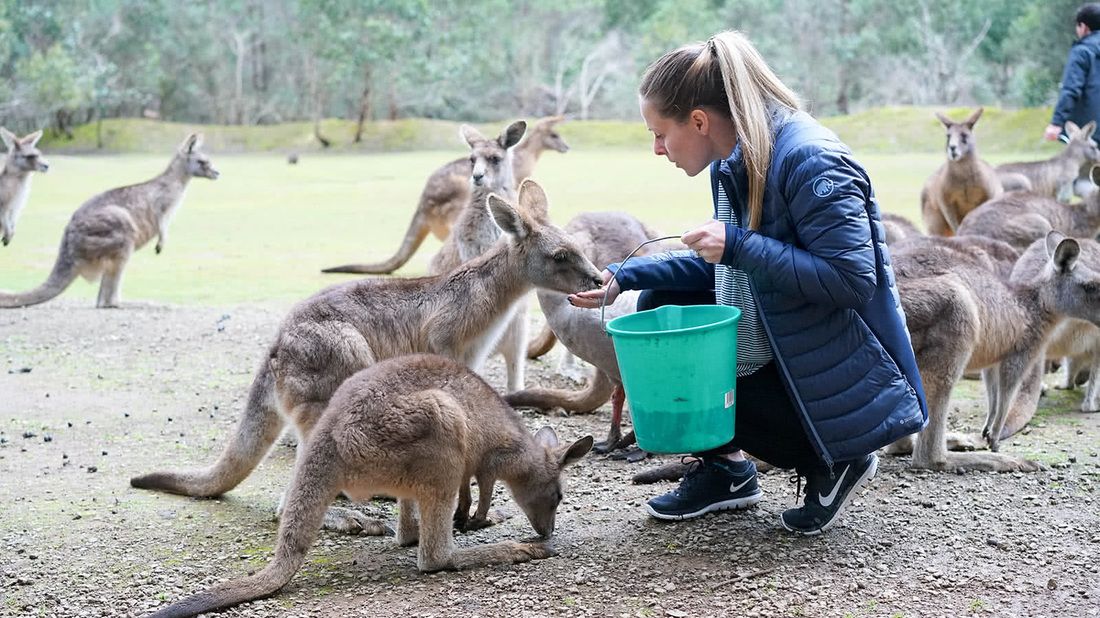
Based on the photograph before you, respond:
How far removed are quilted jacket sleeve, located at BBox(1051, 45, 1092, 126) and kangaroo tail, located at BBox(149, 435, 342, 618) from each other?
7.42 m

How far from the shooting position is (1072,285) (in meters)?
4.71

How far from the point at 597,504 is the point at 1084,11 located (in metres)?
6.83

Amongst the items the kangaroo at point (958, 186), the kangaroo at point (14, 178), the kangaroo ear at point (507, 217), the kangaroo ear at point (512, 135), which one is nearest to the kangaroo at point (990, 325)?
the kangaroo ear at point (507, 217)

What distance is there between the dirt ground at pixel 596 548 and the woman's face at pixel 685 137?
3.88 ft

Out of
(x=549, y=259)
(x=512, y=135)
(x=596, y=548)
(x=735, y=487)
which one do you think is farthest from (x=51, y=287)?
(x=735, y=487)

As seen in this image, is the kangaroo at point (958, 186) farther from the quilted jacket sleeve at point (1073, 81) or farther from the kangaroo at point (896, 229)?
the kangaroo at point (896, 229)

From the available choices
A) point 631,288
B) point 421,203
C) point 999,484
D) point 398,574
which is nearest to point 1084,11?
point 421,203

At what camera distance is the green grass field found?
9.51 meters

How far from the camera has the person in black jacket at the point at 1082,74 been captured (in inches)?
343

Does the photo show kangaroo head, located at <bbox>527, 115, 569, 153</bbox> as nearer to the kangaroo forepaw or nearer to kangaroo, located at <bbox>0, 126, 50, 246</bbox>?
kangaroo, located at <bbox>0, 126, 50, 246</bbox>

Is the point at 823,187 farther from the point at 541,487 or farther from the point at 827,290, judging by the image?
the point at 541,487

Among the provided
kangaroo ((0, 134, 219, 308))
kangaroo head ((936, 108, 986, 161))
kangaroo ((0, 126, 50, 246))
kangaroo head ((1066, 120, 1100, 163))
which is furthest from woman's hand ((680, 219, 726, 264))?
kangaroo ((0, 126, 50, 246))

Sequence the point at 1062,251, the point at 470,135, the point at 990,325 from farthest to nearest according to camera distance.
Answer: the point at 470,135 < the point at 1062,251 < the point at 990,325

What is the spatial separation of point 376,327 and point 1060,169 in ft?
24.5
